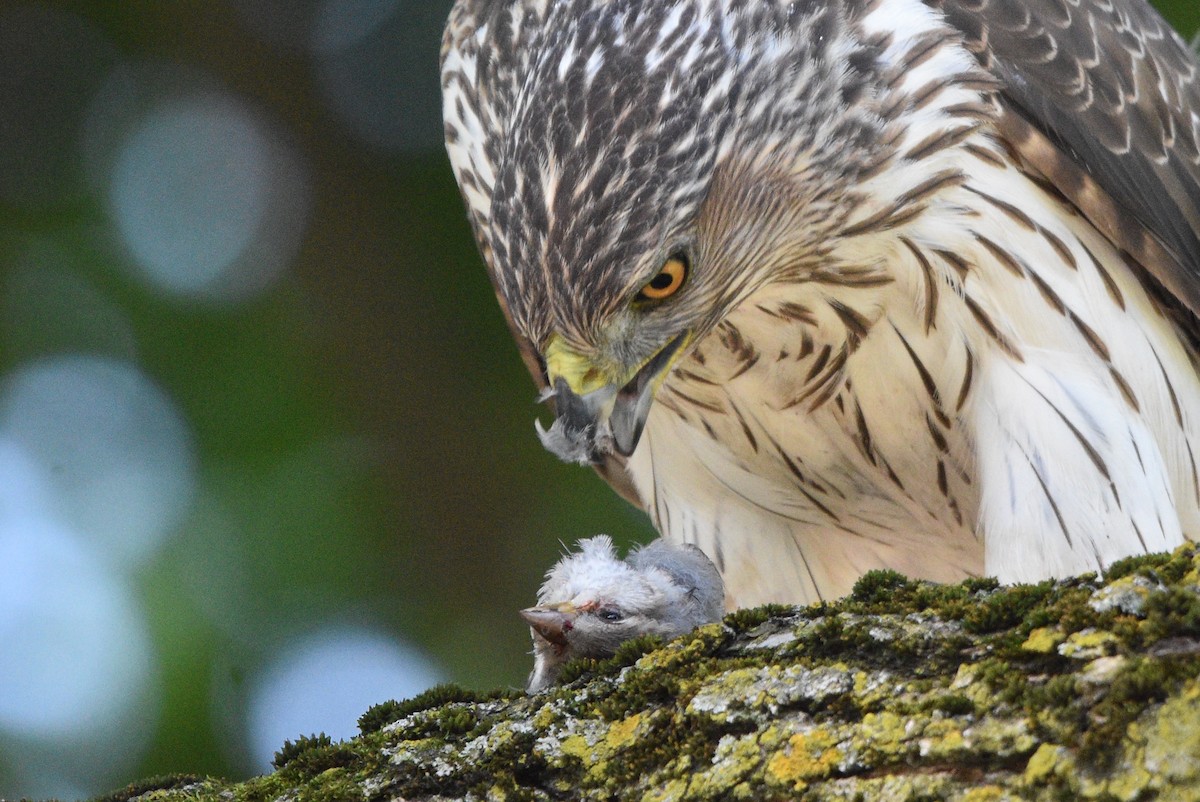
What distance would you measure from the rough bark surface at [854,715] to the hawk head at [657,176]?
893mm

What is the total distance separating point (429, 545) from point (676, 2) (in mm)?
2453

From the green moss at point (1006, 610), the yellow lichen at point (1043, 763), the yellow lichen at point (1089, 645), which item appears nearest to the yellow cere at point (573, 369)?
the green moss at point (1006, 610)

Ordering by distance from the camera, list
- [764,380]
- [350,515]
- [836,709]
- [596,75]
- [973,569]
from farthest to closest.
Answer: [350,515]
[973,569]
[764,380]
[596,75]
[836,709]

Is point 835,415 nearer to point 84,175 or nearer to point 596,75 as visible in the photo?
point 596,75

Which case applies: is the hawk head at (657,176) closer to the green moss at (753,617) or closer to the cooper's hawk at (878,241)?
the cooper's hawk at (878,241)

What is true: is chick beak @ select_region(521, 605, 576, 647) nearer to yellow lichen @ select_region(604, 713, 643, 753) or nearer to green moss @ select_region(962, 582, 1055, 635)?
yellow lichen @ select_region(604, 713, 643, 753)

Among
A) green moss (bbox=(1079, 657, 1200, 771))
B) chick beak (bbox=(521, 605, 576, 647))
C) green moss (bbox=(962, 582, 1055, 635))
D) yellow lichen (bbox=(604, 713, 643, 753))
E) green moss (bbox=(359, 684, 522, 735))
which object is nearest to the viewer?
green moss (bbox=(1079, 657, 1200, 771))

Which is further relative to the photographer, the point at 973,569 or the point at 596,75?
the point at 973,569

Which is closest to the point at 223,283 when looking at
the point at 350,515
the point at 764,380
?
the point at 350,515

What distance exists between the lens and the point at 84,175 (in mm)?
4715

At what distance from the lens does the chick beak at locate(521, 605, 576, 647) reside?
2777 mm

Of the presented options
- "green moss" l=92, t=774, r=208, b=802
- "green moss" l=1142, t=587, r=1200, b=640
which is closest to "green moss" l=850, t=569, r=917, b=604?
"green moss" l=1142, t=587, r=1200, b=640

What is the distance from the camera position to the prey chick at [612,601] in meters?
2.82

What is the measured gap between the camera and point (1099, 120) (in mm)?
3500
